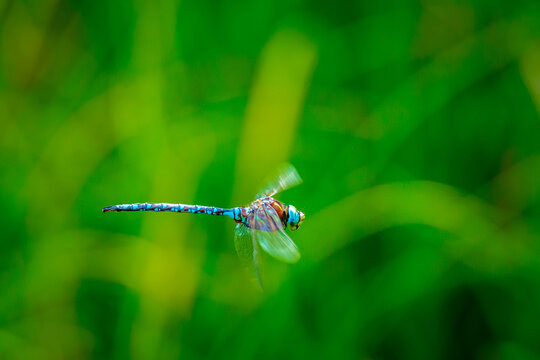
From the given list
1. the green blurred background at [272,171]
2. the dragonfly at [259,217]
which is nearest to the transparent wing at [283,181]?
the dragonfly at [259,217]

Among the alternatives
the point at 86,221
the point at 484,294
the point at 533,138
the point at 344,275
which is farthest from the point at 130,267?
the point at 533,138

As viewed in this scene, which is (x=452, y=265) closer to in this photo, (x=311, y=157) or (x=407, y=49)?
(x=311, y=157)

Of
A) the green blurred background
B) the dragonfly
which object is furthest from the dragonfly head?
the green blurred background

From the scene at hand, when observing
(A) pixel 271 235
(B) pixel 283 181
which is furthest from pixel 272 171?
(A) pixel 271 235

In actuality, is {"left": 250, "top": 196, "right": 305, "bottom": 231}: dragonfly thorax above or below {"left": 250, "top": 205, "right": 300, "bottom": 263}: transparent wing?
above

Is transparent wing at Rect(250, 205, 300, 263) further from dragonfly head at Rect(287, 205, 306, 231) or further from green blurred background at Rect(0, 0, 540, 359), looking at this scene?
green blurred background at Rect(0, 0, 540, 359)

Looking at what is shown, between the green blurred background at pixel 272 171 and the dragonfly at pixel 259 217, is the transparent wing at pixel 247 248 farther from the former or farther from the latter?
the green blurred background at pixel 272 171

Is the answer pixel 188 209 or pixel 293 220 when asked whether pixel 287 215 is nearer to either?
pixel 293 220
